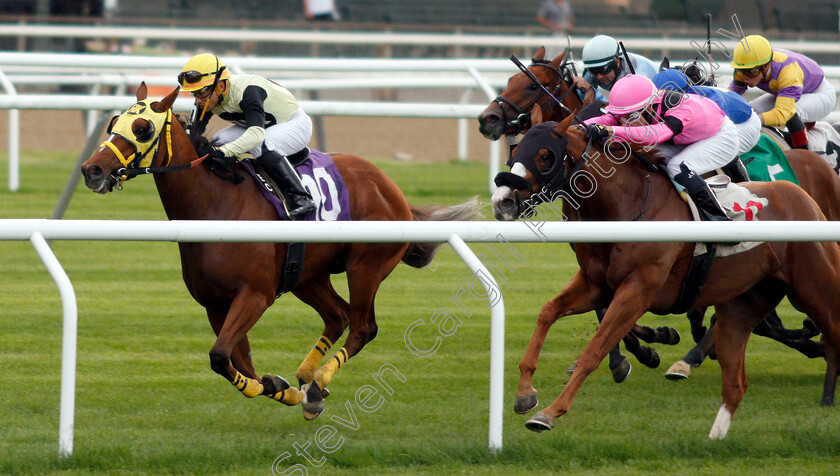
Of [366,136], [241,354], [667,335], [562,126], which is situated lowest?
[366,136]

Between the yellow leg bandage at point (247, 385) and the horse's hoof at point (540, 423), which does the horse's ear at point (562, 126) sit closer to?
the horse's hoof at point (540, 423)

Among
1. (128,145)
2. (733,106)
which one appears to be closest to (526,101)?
(733,106)

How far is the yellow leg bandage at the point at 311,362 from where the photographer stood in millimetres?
4828

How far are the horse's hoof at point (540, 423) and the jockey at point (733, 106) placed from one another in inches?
80.3

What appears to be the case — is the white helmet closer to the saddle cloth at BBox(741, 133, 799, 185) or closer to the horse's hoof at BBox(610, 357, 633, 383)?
the saddle cloth at BBox(741, 133, 799, 185)

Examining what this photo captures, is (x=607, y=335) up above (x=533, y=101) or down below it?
below

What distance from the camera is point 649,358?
5.33 meters

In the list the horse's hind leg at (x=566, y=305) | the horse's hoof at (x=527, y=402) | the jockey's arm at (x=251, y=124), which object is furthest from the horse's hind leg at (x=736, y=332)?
the jockey's arm at (x=251, y=124)

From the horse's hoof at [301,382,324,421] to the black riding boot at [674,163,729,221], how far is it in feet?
5.53

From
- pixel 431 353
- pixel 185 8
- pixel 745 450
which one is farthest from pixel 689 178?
pixel 185 8

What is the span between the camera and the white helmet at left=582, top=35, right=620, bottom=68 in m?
5.48

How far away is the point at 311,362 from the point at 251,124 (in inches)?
42.0

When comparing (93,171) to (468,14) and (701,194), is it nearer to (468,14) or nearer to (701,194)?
(701,194)

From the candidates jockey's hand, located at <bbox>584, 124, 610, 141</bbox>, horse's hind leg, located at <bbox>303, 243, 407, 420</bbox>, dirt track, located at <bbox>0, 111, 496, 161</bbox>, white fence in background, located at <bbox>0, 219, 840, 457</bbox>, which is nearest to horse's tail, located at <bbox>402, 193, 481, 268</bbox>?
horse's hind leg, located at <bbox>303, 243, 407, 420</bbox>
